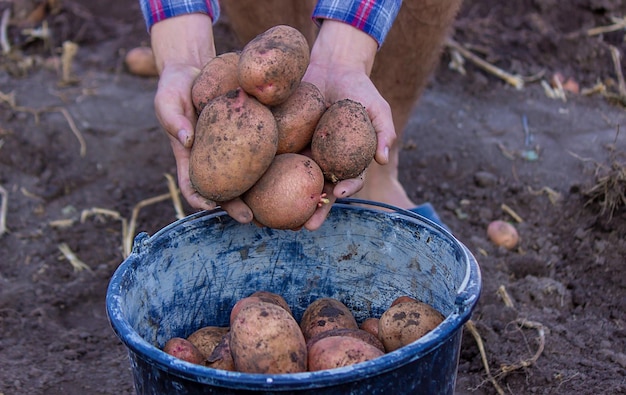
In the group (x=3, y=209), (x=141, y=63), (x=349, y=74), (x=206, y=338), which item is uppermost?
(x=349, y=74)

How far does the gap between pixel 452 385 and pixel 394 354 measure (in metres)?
0.36

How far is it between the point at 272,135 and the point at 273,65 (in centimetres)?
18

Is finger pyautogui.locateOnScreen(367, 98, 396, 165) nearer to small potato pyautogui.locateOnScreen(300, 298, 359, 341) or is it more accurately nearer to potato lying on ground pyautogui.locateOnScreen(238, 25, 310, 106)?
potato lying on ground pyautogui.locateOnScreen(238, 25, 310, 106)

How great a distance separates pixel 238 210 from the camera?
1.96 meters

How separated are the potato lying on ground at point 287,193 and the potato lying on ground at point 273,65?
186 millimetres

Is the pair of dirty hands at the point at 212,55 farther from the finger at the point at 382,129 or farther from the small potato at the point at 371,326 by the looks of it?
the small potato at the point at 371,326

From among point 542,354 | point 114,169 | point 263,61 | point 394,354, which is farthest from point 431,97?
point 394,354

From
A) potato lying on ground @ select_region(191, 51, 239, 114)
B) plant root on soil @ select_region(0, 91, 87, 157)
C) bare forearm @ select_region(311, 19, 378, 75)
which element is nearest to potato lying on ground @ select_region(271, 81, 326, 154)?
potato lying on ground @ select_region(191, 51, 239, 114)

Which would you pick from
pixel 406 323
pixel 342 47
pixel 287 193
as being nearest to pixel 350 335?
pixel 406 323

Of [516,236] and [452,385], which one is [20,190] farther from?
[452,385]

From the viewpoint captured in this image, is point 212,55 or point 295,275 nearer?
point 295,275

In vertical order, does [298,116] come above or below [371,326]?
above

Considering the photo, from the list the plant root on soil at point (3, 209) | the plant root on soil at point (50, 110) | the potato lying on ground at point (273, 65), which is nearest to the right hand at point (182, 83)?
the potato lying on ground at point (273, 65)

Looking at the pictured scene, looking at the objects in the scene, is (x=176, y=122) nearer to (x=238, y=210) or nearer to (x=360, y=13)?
(x=238, y=210)
